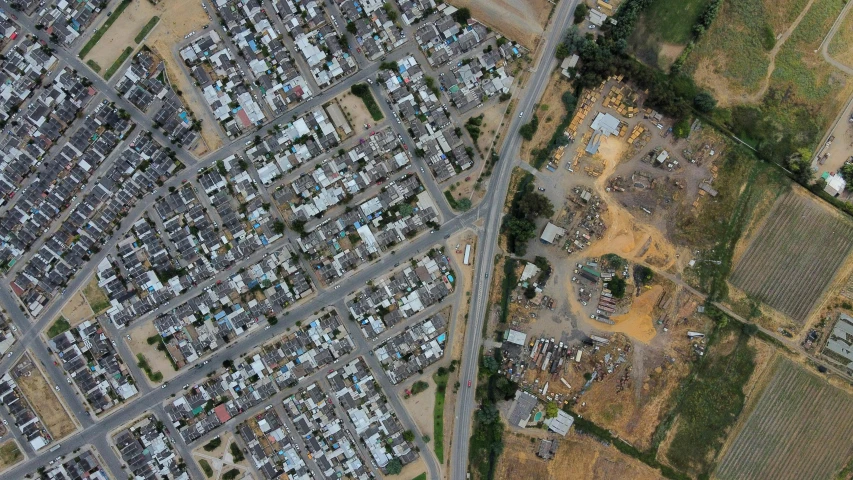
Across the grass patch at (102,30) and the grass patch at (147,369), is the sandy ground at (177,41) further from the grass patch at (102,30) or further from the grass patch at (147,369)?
the grass patch at (147,369)

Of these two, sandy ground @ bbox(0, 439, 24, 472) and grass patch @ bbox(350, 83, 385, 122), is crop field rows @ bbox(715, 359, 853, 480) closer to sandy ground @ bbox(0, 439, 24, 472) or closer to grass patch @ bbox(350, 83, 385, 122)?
grass patch @ bbox(350, 83, 385, 122)

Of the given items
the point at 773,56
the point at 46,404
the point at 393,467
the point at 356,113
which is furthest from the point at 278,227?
the point at 773,56

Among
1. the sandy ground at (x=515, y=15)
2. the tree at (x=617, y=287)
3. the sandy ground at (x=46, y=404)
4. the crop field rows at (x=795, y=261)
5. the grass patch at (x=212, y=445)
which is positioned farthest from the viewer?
the sandy ground at (x=515, y=15)

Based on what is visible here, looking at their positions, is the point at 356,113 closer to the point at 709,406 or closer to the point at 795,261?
the point at 709,406

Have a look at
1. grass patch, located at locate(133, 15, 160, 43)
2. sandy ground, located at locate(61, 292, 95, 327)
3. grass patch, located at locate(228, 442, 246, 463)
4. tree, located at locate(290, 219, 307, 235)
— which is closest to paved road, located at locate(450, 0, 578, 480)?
tree, located at locate(290, 219, 307, 235)

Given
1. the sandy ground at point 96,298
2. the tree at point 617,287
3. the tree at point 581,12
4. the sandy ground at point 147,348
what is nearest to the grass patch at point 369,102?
the tree at point 581,12

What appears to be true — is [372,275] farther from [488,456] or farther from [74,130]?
[74,130]
